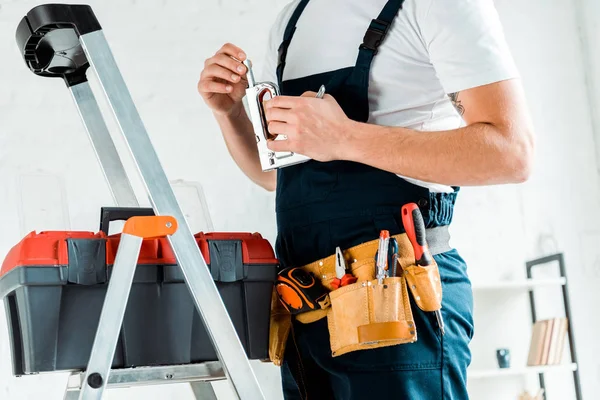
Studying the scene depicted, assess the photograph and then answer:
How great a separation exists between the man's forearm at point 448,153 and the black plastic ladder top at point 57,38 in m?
0.42

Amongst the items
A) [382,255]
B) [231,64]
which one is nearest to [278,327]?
[382,255]

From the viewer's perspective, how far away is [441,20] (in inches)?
45.4

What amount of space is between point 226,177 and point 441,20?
5.64ft

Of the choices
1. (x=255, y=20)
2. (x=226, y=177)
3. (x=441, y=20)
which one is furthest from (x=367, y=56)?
(x=255, y=20)

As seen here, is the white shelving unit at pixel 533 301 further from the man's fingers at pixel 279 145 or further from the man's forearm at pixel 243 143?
the man's fingers at pixel 279 145

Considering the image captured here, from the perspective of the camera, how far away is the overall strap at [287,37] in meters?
1.38

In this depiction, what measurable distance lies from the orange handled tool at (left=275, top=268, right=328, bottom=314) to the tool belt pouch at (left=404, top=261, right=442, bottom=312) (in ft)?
0.50

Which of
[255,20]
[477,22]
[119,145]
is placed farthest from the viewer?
[255,20]

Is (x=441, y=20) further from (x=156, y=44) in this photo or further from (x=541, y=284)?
(x=541, y=284)

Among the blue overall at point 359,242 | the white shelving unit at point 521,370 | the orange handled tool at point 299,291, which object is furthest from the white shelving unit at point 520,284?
the orange handled tool at point 299,291

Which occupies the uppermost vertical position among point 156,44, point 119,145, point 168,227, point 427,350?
point 156,44

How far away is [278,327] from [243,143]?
0.41m

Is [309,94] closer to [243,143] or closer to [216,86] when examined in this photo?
[216,86]

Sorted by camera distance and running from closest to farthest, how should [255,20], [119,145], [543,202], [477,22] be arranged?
[477,22]
[119,145]
[255,20]
[543,202]
